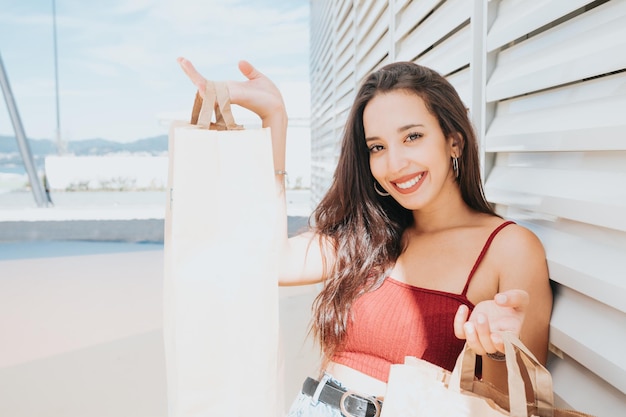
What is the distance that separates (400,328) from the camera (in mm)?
1374

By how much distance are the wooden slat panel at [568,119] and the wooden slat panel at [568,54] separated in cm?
3

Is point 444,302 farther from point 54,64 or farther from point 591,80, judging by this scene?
point 54,64

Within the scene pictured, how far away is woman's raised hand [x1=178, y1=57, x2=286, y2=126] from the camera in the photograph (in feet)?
4.44

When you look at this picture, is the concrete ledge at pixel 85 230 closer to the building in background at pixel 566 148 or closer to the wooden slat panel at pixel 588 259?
the building in background at pixel 566 148

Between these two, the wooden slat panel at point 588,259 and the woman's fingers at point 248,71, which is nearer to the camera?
the wooden slat panel at point 588,259

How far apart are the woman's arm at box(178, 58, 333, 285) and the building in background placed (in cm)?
51

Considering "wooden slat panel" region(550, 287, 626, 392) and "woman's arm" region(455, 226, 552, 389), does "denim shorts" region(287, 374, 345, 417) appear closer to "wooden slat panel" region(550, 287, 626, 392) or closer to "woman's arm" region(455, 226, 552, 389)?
"woman's arm" region(455, 226, 552, 389)

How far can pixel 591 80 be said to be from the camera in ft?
3.11

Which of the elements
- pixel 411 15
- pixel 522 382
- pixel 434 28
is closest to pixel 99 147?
pixel 411 15

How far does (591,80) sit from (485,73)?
457mm

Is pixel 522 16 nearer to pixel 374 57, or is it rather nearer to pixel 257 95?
pixel 257 95

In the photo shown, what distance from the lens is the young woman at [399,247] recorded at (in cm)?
128

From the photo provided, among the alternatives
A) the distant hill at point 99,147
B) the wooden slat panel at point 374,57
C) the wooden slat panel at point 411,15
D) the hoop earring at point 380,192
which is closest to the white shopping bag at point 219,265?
the hoop earring at point 380,192

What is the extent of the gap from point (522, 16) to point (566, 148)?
0.32 meters
